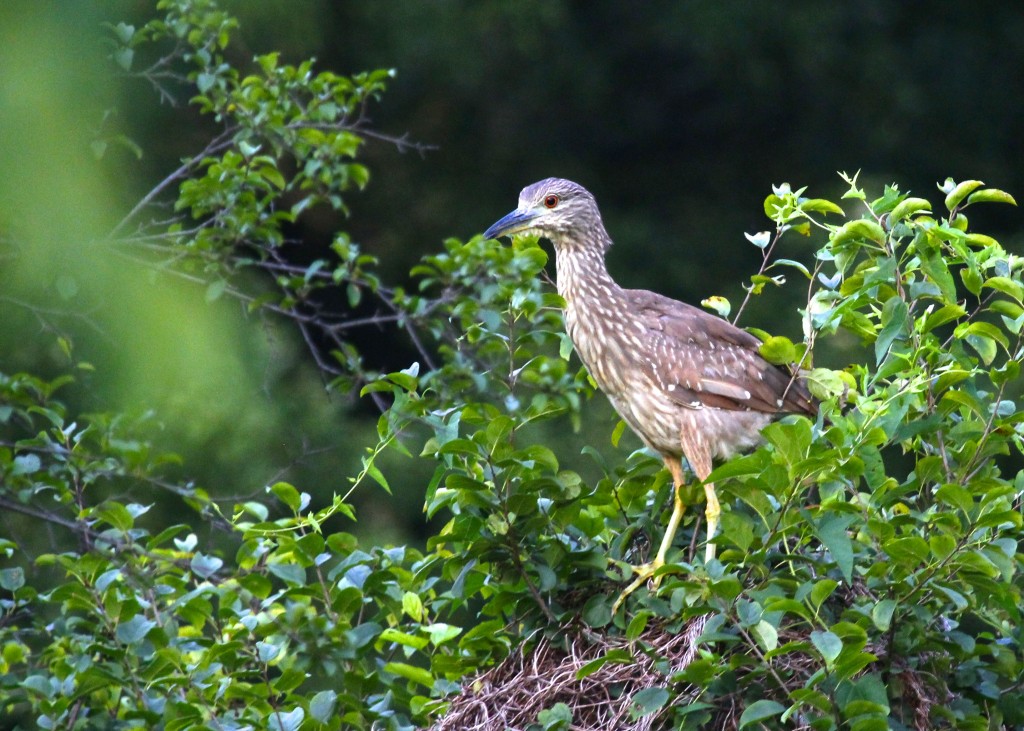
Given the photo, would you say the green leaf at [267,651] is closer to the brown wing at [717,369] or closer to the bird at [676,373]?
the bird at [676,373]

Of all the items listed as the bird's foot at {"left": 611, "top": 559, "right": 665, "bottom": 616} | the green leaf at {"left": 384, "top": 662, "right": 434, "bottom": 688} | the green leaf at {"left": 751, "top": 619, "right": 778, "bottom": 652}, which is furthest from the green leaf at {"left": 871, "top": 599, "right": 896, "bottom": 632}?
the green leaf at {"left": 384, "top": 662, "right": 434, "bottom": 688}

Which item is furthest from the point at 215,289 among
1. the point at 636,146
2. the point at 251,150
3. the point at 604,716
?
the point at 636,146

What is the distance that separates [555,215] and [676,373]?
2.02 ft

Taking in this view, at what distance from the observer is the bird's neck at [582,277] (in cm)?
388

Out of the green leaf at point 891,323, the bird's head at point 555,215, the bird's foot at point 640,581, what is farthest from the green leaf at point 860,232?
the bird's head at point 555,215

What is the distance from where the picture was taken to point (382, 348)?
8938mm

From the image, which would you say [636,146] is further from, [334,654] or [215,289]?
[334,654]

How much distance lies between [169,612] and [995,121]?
7786 millimetres

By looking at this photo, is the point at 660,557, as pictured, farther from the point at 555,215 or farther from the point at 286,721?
the point at 555,215

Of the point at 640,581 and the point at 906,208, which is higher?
the point at 906,208

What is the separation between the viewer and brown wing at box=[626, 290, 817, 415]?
11.9 ft

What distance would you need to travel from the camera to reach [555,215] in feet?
13.1

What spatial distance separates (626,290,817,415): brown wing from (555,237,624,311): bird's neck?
5.9 inches

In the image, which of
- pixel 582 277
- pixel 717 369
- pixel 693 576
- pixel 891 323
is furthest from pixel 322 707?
pixel 582 277
